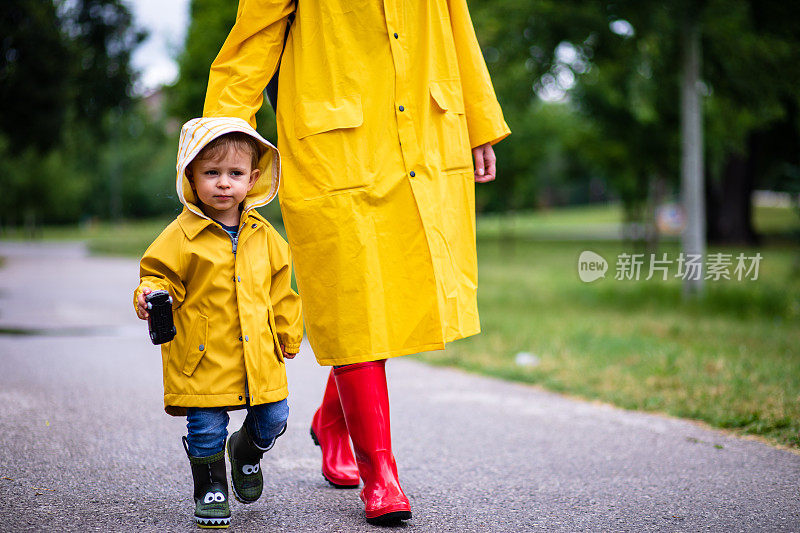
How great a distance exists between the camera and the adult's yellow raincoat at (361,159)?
263 centimetres

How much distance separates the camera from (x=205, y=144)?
97.1 inches

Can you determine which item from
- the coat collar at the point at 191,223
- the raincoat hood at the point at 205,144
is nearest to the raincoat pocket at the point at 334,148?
the raincoat hood at the point at 205,144

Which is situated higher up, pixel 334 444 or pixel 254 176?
pixel 254 176

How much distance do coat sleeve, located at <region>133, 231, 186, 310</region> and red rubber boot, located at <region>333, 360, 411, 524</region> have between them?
66cm

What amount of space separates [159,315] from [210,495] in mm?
658

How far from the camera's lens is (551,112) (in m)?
29.2

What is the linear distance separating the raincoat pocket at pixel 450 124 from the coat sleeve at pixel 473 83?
0.07m

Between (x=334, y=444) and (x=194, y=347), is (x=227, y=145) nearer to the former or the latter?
(x=194, y=347)

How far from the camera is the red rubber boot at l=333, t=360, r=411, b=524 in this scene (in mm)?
2613

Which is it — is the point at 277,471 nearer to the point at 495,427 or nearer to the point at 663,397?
the point at 495,427

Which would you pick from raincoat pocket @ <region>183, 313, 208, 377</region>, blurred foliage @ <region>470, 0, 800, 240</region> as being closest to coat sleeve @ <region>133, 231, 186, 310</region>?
raincoat pocket @ <region>183, 313, 208, 377</region>

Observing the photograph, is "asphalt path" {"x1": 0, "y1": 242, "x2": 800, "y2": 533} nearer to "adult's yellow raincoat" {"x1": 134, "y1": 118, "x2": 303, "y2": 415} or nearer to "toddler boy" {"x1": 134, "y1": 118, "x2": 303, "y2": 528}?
"toddler boy" {"x1": 134, "y1": 118, "x2": 303, "y2": 528}

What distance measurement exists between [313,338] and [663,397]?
2.82 m

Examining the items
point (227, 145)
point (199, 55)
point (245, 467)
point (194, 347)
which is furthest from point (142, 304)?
point (199, 55)
